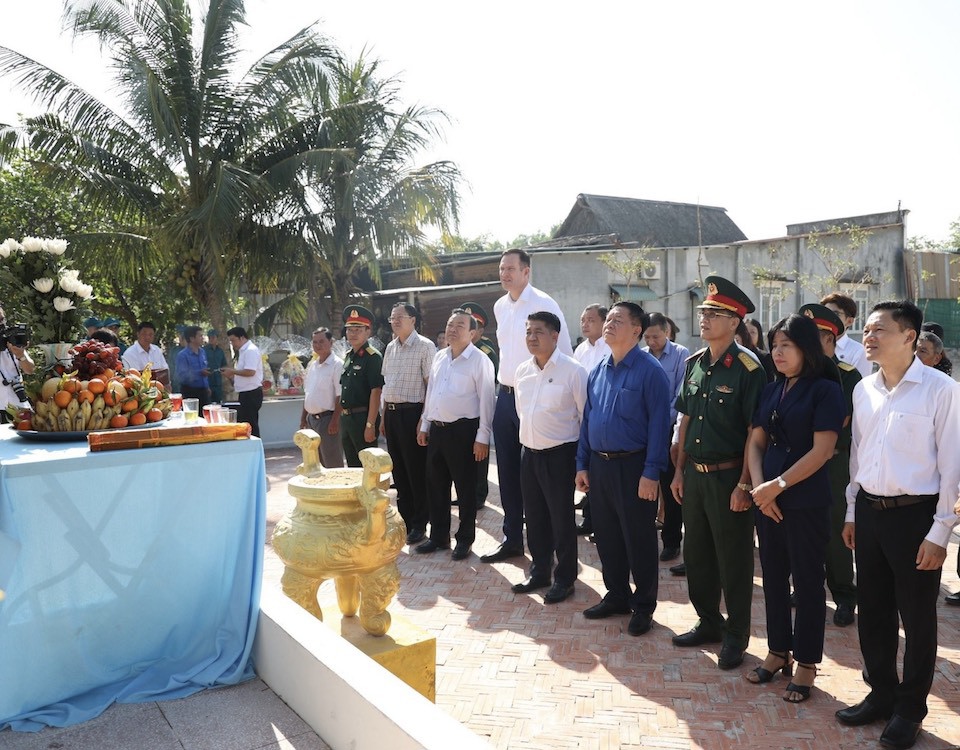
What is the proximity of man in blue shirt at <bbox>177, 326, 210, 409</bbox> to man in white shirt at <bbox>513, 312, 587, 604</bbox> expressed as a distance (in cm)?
746

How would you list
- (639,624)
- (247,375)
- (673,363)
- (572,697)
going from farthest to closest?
(247,375), (673,363), (639,624), (572,697)

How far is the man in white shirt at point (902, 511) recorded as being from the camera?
10.1 feet

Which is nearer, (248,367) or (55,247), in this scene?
(55,247)

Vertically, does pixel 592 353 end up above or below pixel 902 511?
above

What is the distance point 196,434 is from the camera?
3223 millimetres

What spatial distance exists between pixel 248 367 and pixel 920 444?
8.41m

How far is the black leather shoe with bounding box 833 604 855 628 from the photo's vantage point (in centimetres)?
450

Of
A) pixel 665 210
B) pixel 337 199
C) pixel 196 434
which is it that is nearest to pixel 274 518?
pixel 196 434

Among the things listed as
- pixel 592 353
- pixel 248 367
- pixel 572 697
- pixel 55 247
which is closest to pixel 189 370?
pixel 248 367

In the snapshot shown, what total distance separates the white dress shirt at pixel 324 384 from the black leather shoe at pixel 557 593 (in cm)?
312

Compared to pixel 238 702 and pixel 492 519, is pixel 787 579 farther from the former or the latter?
pixel 492 519

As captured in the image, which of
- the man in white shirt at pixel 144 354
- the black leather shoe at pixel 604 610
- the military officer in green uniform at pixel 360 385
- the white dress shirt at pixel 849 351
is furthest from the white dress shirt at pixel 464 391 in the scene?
the man in white shirt at pixel 144 354

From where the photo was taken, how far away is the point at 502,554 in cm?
594

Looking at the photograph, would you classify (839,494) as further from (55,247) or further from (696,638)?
(55,247)
